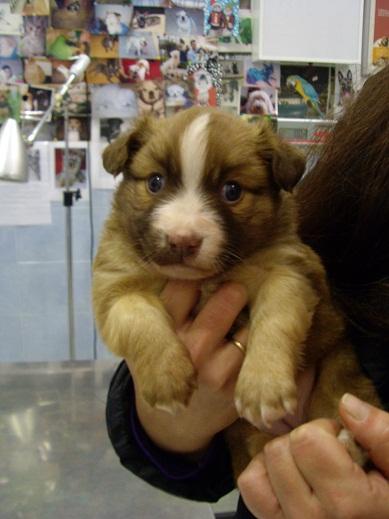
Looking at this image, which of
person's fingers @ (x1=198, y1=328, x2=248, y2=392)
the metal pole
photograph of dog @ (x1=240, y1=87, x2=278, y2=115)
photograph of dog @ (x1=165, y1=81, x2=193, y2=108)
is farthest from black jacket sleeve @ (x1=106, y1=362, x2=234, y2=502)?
photograph of dog @ (x1=240, y1=87, x2=278, y2=115)

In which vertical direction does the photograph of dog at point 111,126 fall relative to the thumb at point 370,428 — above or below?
above

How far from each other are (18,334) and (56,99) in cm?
153

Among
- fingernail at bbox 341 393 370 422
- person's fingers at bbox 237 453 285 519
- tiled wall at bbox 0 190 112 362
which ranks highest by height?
fingernail at bbox 341 393 370 422

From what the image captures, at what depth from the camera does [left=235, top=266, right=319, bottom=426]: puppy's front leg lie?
108 centimetres

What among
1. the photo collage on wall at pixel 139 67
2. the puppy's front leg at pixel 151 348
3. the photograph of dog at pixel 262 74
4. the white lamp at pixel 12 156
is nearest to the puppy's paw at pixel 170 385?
the puppy's front leg at pixel 151 348

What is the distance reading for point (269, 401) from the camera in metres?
1.08

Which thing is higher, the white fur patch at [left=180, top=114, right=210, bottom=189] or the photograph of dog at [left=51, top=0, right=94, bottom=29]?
the photograph of dog at [left=51, top=0, right=94, bottom=29]

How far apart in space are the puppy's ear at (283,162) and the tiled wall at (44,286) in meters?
2.31

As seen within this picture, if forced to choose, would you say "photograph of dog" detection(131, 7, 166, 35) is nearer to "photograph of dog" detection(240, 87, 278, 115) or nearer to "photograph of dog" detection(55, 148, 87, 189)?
"photograph of dog" detection(240, 87, 278, 115)

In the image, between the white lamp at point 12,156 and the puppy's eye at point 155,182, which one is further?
the white lamp at point 12,156

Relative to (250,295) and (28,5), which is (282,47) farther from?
(250,295)

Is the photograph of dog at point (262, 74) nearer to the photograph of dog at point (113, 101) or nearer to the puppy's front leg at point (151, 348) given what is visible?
the photograph of dog at point (113, 101)

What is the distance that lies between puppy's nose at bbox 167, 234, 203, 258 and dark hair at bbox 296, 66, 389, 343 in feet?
1.65

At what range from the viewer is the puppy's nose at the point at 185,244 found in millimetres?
1099
